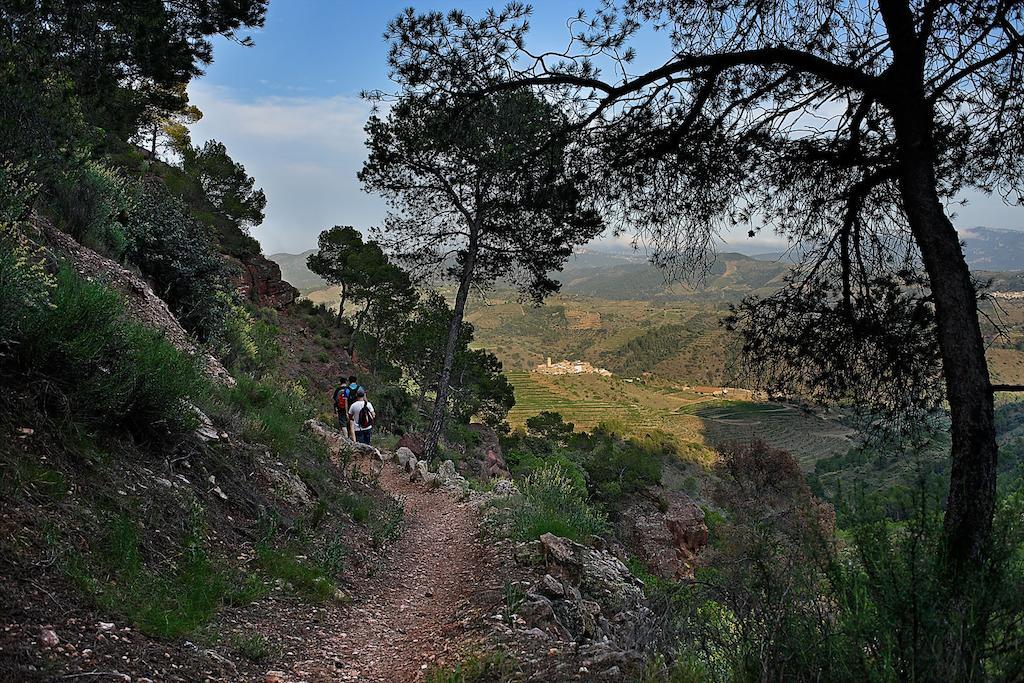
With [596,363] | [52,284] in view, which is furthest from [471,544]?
[596,363]

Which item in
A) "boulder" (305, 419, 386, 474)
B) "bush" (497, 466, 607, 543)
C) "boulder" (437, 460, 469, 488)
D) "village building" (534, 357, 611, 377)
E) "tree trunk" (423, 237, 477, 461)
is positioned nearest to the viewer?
"bush" (497, 466, 607, 543)

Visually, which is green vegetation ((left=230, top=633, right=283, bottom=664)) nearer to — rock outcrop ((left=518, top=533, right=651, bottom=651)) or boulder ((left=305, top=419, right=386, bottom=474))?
rock outcrop ((left=518, top=533, right=651, bottom=651))

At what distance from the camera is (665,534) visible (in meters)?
17.8

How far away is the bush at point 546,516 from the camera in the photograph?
6.93 meters

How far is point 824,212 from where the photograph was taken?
4297 mm

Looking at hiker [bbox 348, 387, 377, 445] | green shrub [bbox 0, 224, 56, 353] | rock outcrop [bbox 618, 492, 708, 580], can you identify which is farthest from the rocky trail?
rock outcrop [bbox 618, 492, 708, 580]

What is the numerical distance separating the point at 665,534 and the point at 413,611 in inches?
551

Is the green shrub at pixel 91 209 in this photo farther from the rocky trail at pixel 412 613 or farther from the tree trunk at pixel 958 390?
the tree trunk at pixel 958 390

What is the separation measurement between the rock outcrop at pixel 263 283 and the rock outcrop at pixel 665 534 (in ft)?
59.8

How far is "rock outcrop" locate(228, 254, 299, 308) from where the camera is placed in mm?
26125

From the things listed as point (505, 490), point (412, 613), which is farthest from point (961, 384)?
point (505, 490)

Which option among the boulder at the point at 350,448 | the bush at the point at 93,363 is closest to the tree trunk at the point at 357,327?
the boulder at the point at 350,448

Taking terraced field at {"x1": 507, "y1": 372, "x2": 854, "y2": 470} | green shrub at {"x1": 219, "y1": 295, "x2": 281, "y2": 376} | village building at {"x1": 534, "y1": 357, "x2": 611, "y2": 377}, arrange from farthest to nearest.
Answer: village building at {"x1": 534, "y1": 357, "x2": 611, "y2": 377}, terraced field at {"x1": 507, "y1": 372, "x2": 854, "y2": 470}, green shrub at {"x1": 219, "y1": 295, "x2": 281, "y2": 376}

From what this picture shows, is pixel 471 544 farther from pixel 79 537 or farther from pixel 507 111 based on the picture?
pixel 507 111
